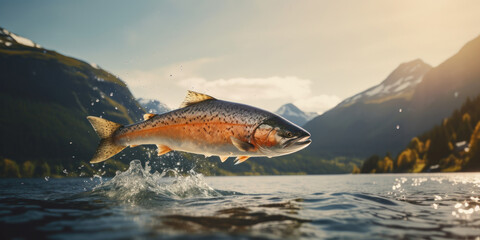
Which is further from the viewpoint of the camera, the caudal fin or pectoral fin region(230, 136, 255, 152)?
the caudal fin

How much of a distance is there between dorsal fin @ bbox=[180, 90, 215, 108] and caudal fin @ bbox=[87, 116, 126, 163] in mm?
2019

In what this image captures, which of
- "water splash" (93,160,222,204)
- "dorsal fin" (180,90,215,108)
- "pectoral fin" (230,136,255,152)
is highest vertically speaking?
"dorsal fin" (180,90,215,108)

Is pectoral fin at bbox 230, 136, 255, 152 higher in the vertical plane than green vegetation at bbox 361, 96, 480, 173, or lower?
lower

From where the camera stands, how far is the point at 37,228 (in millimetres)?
6289

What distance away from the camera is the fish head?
6242 mm

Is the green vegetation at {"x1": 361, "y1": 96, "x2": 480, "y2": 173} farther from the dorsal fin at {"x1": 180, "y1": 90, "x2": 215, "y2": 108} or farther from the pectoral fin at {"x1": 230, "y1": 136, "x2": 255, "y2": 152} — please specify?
the pectoral fin at {"x1": 230, "y1": 136, "x2": 255, "y2": 152}

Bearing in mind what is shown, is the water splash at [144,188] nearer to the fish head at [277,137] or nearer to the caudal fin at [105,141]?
the caudal fin at [105,141]

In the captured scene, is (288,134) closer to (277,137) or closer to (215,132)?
(277,137)

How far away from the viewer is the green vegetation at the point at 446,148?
159 meters

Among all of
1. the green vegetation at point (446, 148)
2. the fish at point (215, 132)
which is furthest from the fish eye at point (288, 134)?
the green vegetation at point (446, 148)

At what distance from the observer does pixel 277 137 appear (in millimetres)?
6312

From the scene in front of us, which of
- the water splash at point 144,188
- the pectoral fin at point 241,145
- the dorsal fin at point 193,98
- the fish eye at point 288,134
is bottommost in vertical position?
the water splash at point 144,188

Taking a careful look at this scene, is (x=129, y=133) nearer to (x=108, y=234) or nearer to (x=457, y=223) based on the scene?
(x=108, y=234)

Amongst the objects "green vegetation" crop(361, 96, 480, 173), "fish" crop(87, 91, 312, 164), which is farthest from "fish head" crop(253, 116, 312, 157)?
"green vegetation" crop(361, 96, 480, 173)
